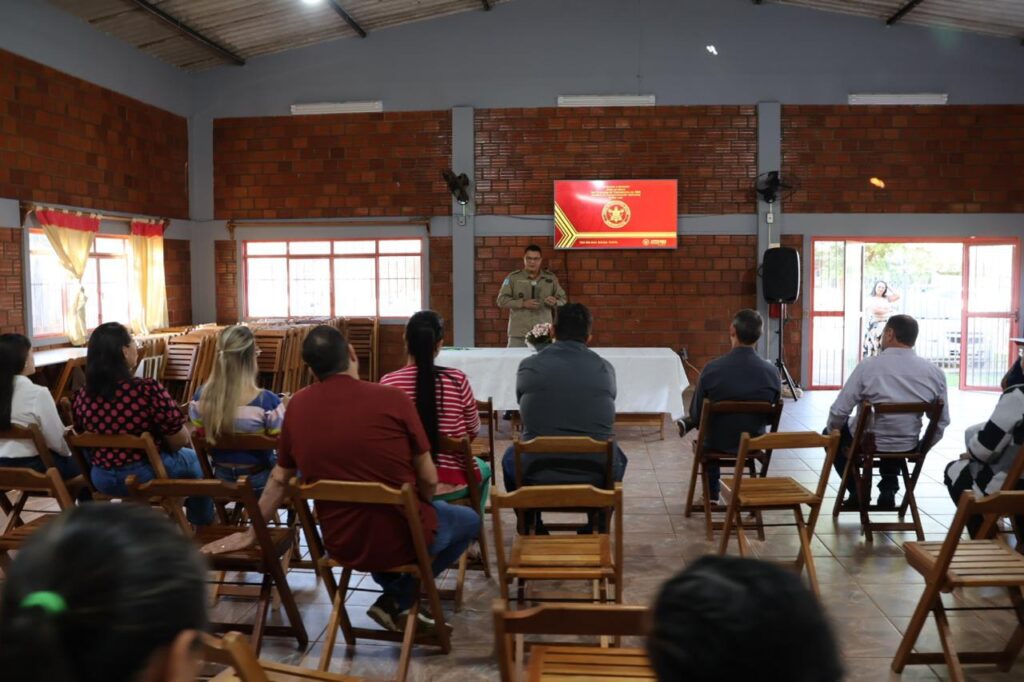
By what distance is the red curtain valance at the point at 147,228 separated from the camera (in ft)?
29.7

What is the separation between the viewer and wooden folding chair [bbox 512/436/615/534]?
3.21 m

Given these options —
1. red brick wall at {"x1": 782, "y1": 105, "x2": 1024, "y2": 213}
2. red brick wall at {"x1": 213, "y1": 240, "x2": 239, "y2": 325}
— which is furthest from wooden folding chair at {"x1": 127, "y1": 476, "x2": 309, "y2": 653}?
red brick wall at {"x1": 782, "y1": 105, "x2": 1024, "y2": 213}

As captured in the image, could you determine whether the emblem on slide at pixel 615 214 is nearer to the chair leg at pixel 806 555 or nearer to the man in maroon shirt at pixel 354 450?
the chair leg at pixel 806 555

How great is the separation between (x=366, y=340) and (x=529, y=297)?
2867mm

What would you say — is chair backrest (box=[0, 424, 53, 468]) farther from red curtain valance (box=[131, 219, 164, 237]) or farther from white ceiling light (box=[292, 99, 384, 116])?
white ceiling light (box=[292, 99, 384, 116])

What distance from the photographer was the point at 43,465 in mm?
3693

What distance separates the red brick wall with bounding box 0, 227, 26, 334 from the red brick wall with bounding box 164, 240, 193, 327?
8.10ft

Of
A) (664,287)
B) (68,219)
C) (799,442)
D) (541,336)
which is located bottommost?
(799,442)

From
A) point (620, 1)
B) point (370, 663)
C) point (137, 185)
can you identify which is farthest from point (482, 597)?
point (620, 1)

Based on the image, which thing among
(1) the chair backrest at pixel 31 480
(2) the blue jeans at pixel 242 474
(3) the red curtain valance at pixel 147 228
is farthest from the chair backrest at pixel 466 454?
(3) the red curtain valance at pixel 147 228

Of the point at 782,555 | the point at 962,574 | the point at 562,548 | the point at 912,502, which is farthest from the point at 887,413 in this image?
the point at 562,548

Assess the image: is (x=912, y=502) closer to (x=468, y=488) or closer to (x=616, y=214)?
(x=468, y=488)

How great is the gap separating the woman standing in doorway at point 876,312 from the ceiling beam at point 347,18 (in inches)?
274

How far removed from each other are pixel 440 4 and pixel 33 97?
4.47 m
